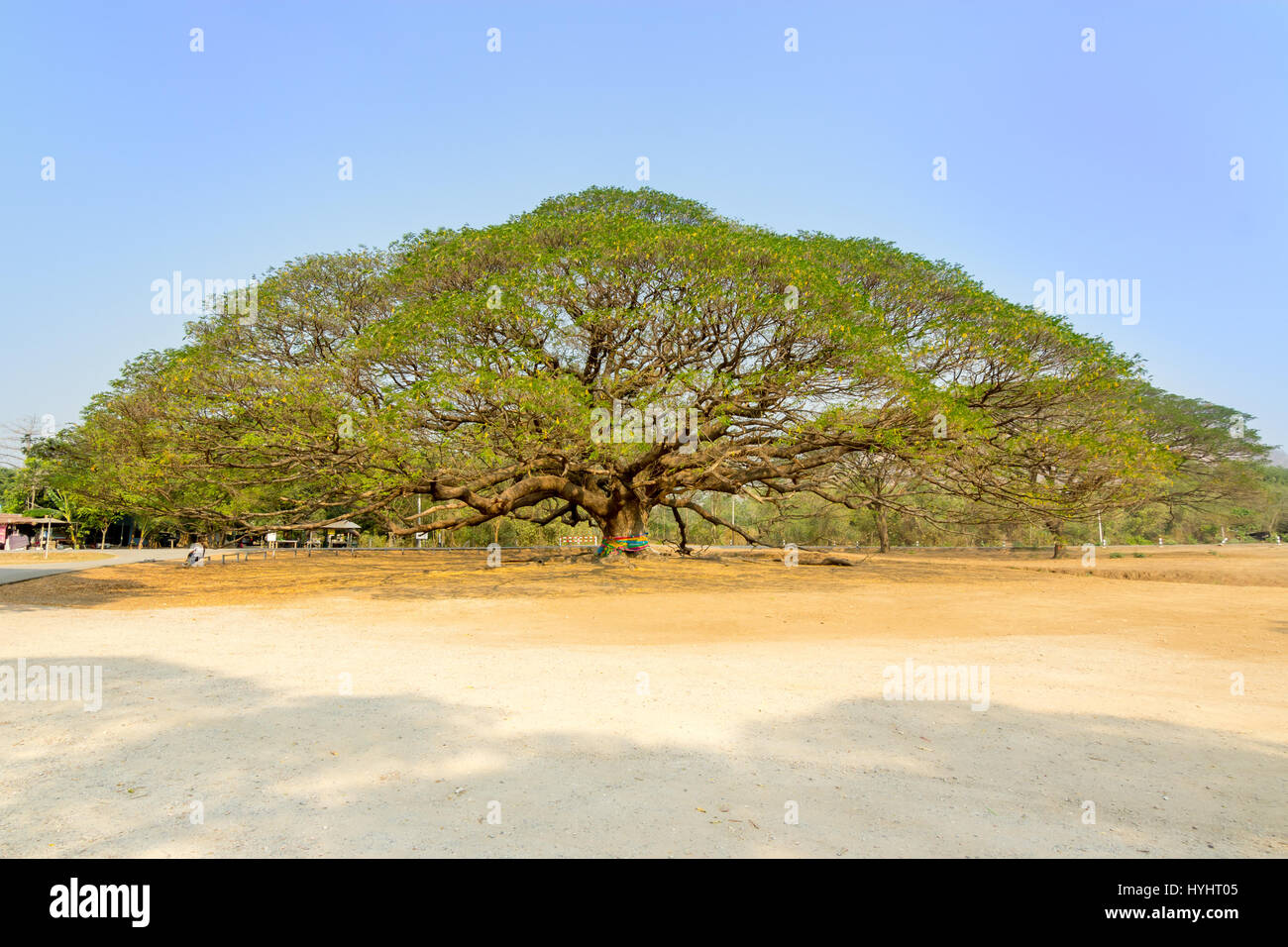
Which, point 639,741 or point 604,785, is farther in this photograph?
point 639,741

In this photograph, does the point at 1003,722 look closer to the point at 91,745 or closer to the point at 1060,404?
the point at 91,745

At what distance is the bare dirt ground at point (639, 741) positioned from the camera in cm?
307

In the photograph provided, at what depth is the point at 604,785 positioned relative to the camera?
3635 mm

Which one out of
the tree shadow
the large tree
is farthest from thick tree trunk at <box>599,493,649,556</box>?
the tree shadow

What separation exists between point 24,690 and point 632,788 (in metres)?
5.52

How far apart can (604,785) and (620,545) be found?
1839cm

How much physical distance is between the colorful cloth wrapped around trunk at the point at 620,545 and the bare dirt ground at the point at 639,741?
11449mm

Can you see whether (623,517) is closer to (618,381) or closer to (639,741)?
(618,381)

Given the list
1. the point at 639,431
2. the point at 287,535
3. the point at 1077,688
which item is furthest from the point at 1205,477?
the point at 287,535

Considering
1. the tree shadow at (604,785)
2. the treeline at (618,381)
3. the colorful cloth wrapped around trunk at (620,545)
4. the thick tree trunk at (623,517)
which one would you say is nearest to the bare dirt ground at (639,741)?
the tree shadow at (604,785)

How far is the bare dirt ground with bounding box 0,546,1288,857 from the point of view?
3068 millimetres

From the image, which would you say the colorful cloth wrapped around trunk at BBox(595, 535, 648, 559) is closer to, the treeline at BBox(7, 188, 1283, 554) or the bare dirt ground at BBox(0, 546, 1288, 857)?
the treeline at BBox(7, 188, 1283, 554)

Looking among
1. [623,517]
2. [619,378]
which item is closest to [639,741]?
[619,378]

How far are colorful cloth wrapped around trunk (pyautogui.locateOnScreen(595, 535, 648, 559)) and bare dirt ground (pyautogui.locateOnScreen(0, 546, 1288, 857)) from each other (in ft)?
37.6
